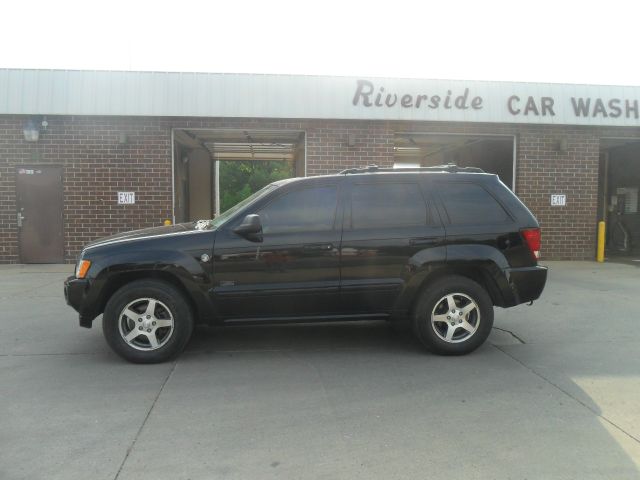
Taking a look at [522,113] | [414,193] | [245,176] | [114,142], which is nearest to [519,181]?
[522,113]

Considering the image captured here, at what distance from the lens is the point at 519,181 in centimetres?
1366

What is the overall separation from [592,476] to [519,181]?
11.5m

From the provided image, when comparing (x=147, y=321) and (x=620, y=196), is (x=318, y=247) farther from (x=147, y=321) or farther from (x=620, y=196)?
(x=620, y=196)

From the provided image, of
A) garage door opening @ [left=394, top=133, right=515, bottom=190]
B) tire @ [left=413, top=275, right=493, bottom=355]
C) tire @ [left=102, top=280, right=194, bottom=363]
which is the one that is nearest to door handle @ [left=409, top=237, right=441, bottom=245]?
tire @ [left=413, top=275, right=493, bottom=355]

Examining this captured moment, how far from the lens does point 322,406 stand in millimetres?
4129


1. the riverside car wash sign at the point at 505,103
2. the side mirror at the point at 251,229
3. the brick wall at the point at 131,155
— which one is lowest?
the side mirror at the point at 251,229

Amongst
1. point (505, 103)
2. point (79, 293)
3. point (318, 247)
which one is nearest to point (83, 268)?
point (79, 293)

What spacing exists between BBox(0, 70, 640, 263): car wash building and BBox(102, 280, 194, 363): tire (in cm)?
803

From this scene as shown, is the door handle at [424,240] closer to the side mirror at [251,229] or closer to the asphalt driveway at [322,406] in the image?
the asphalt driveway at [322,406]

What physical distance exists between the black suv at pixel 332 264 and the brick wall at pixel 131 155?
761cm

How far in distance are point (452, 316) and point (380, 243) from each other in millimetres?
1065

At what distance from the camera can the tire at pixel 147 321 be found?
509 cm

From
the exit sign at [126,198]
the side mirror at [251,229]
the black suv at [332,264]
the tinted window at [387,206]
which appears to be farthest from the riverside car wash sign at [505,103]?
the side mirror at [251,229]

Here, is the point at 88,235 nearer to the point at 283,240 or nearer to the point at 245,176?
the point at 283,240
